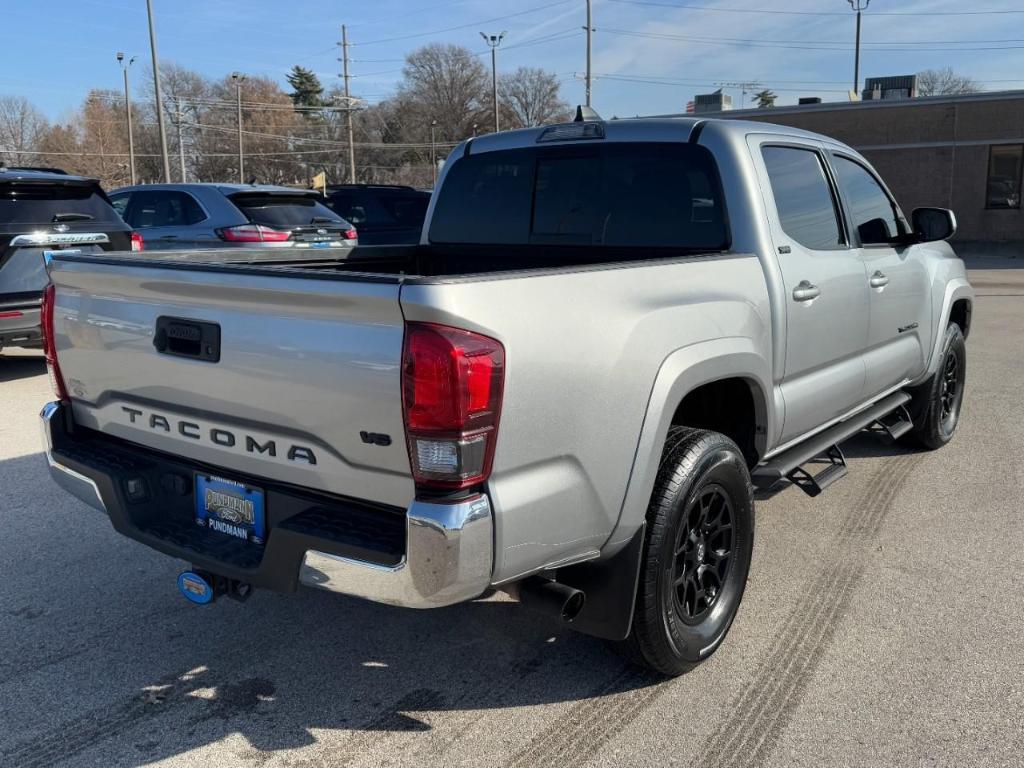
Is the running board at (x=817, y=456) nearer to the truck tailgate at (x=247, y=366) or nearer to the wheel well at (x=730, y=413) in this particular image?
the wheel well at (x=730, y=413)

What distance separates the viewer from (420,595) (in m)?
2.42

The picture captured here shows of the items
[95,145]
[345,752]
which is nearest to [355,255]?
[345,752]

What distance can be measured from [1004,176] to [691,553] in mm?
25749

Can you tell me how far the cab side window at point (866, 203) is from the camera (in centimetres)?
475

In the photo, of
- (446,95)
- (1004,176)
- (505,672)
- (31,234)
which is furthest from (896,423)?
(446,95)

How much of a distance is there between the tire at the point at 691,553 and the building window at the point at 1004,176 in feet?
82.8

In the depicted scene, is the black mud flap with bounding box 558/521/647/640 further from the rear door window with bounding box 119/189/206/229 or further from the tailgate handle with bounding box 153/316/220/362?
the rear door window with bounding box 119/189/206/229

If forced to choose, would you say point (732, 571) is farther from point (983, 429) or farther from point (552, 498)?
point (983, 429)

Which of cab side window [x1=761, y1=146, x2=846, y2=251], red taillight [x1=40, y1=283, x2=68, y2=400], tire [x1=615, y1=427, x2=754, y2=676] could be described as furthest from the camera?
cab side window [x1=761, y1=146, x2=846, y2=251]

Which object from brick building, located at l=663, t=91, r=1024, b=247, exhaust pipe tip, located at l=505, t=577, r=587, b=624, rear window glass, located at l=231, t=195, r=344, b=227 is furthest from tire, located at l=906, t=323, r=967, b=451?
brick building, located at l=663, t=91, r=1024, b=247

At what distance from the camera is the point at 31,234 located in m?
7.77

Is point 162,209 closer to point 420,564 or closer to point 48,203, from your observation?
point 48,203

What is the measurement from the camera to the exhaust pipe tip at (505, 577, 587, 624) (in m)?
2.76

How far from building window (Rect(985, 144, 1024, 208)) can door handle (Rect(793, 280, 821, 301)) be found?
24.4 meters
